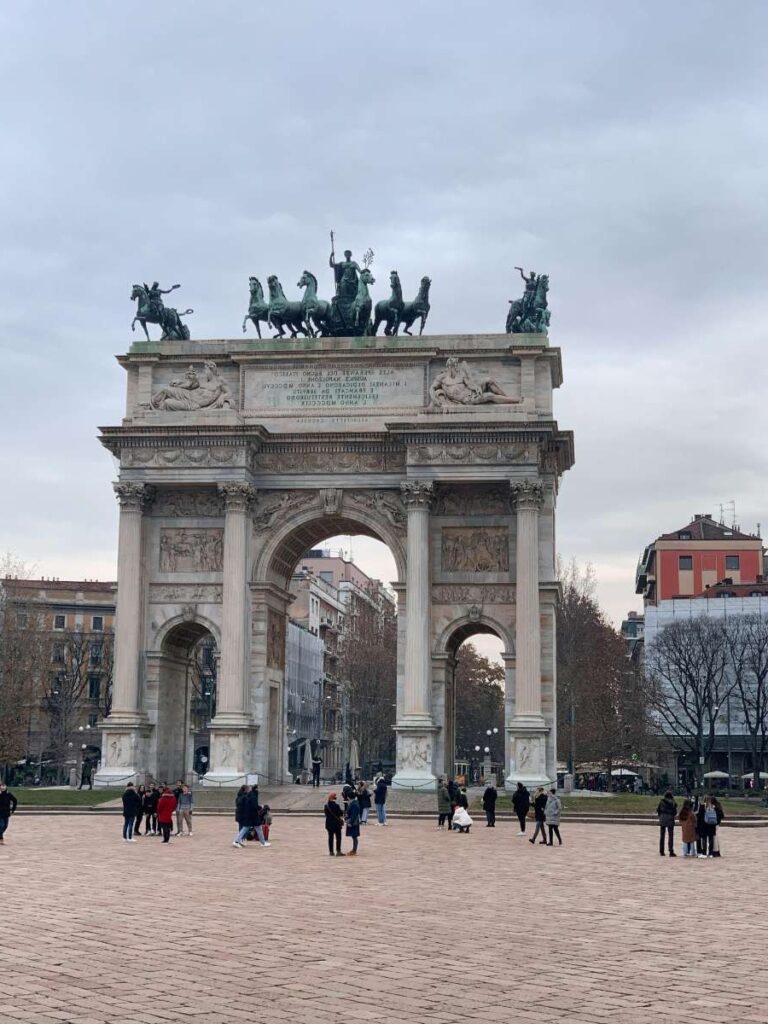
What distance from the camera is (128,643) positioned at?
165ft

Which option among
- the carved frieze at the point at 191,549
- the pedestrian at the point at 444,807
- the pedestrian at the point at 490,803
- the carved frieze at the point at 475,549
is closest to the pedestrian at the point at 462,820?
the pedestrian at the point at 444,807

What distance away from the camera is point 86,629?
328ft

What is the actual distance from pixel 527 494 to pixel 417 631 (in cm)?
600

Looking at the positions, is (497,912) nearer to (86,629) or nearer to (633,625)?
(86,629)

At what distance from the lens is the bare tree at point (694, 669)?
7725cm

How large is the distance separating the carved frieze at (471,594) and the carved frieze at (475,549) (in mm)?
596

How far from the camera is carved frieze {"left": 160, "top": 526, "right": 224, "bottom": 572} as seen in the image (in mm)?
51438

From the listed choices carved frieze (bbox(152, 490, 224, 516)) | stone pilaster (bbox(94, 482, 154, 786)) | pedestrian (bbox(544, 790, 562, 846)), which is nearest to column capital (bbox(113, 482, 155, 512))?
stone pilaster (bbox(94, 482, 154, 786))

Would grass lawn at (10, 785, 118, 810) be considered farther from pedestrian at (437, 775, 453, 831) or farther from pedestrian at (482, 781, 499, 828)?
pedestrian at (482, 781, 499, 828)

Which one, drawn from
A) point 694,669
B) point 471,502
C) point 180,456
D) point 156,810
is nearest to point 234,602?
point 180,456

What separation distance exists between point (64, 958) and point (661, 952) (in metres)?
6.10

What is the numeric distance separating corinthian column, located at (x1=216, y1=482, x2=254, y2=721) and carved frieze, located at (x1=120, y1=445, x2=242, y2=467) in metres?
1.00

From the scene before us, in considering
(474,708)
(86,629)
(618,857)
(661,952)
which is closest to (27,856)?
(618,857)

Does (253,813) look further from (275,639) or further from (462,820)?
(275,639)
